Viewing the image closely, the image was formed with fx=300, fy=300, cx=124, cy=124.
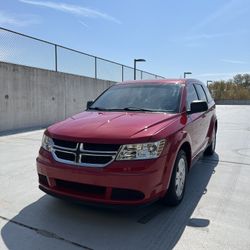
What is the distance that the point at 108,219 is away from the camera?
3.44 metres

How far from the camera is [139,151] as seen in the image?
123 inches

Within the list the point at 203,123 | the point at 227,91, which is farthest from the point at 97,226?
the point at 227,91

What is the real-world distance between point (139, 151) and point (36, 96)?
415 inches

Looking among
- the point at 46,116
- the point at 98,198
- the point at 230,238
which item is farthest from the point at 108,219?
the point at 46,116

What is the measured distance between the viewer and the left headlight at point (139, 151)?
3.09 m

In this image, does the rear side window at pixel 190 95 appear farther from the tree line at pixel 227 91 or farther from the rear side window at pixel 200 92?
the tree line at pixel 227 91

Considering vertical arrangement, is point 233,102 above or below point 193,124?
below

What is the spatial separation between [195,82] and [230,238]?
3233 millimetres

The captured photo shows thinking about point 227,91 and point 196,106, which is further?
point 227,91

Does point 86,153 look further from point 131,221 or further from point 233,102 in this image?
point 233,102

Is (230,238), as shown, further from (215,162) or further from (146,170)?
(215,162)

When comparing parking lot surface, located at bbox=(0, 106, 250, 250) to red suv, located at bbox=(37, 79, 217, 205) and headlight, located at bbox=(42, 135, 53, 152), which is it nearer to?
red suv, located at bbox=(37, 79, 217, 205)

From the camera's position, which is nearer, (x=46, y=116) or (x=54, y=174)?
(x=54, y=174)

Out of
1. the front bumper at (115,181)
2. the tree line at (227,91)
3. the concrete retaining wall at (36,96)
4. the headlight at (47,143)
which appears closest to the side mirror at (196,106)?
the front bumper at (115,181)
